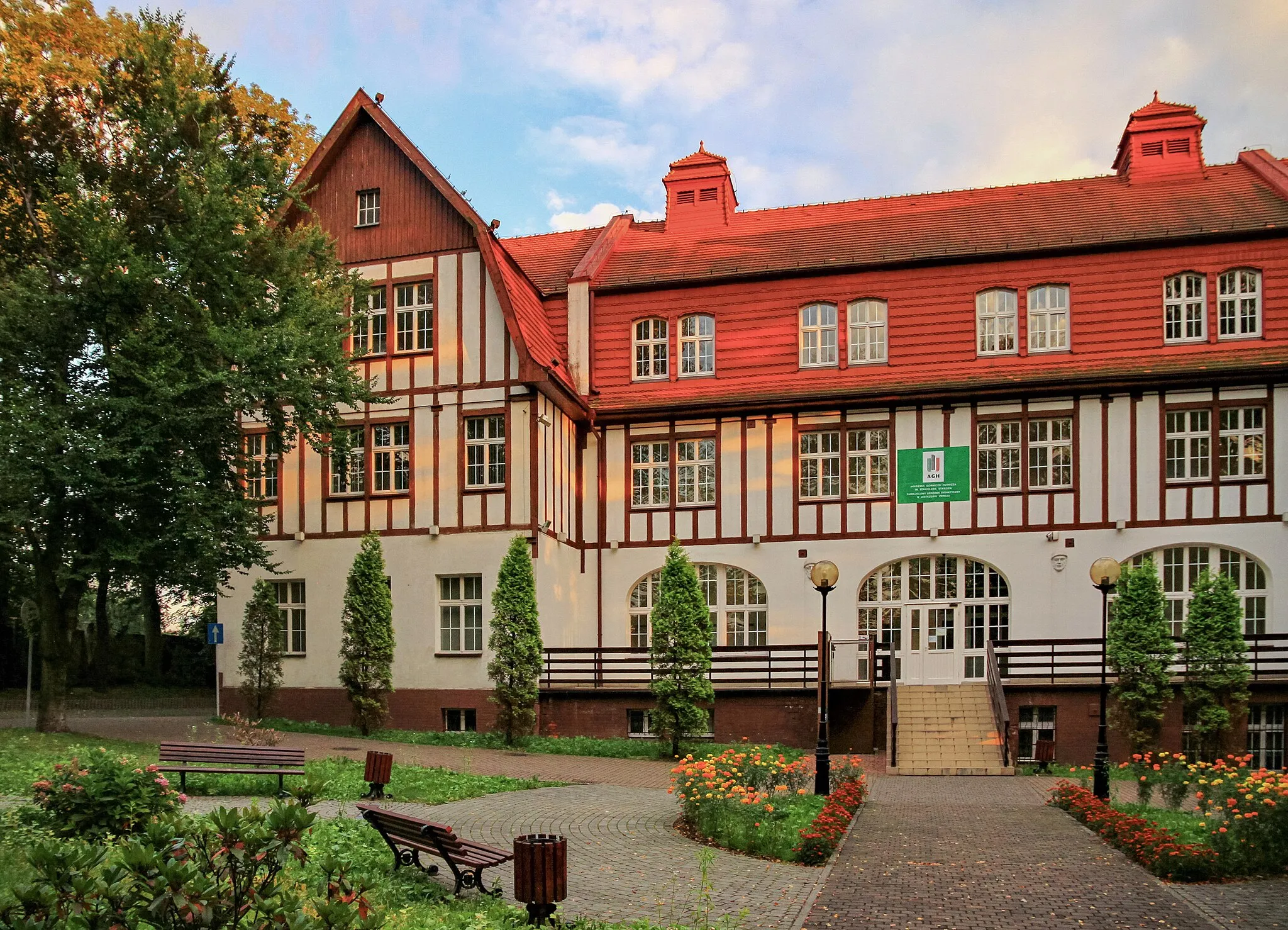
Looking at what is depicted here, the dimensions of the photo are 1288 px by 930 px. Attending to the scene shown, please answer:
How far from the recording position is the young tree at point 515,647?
24703 mm

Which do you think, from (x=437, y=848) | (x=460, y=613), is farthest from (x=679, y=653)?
(x=437, y=848)

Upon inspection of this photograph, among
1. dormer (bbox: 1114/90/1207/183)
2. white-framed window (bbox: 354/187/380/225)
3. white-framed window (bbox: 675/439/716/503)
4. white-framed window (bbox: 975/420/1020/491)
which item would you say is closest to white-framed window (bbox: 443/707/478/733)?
white-framed window (bbox: 675/439/716/503)

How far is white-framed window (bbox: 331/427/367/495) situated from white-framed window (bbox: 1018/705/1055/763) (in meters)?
14.8

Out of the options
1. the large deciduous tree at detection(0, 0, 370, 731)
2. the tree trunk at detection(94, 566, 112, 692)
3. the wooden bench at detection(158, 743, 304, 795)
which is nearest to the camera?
the wooden bench at detection(158, 743, 304, 795)

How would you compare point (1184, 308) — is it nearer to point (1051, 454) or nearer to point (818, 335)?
→ point (1051, 454)

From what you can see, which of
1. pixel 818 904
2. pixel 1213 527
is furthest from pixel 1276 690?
pixel 818 904

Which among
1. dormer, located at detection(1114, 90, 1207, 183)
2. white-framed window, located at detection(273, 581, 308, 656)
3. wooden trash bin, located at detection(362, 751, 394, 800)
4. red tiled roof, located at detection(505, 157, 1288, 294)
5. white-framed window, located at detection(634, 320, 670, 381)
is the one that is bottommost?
wooden trash bin, located at detection(362, 751, 394, 800)

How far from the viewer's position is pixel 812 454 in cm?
2780

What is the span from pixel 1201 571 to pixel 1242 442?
288 cm

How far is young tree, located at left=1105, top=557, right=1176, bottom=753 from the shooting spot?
75.8 feet

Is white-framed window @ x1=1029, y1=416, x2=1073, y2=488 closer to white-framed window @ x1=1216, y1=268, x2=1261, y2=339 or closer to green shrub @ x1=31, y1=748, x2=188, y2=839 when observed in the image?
white-framed window @ x1=1216, y1=268, x2=1261, y2=339

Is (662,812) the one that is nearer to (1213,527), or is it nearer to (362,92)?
(1213,527)

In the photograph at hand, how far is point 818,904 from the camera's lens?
1089cm

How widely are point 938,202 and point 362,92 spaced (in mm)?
14481
